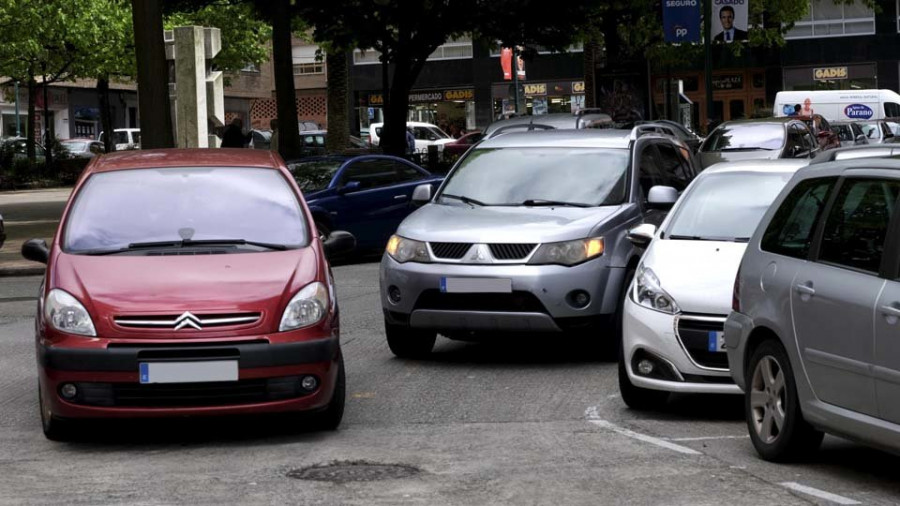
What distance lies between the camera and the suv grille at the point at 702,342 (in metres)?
9.26

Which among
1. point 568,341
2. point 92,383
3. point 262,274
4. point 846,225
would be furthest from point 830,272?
point 568,341

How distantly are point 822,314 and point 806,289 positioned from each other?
0.73 feet

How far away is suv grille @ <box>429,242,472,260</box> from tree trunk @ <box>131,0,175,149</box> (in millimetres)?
11732

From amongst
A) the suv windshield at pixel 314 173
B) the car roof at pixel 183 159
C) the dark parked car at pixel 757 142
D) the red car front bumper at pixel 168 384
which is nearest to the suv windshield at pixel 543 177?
the car roof at pixel 183 159

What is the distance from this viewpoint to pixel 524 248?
11258 millimetres

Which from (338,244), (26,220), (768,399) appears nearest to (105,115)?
(26,220)

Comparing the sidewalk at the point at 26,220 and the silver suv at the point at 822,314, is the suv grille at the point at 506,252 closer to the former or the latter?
the silver suv at the point at 822,314

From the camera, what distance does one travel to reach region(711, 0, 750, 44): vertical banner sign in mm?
32938

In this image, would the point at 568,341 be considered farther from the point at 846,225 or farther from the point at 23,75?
the point at 23,75

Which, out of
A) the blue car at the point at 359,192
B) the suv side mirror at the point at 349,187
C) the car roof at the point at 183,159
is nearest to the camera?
the car roof at the point at 183,159

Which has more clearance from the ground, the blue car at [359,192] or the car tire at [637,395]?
the blue car at [359,192]

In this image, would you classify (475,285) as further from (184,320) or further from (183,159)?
(184,320)

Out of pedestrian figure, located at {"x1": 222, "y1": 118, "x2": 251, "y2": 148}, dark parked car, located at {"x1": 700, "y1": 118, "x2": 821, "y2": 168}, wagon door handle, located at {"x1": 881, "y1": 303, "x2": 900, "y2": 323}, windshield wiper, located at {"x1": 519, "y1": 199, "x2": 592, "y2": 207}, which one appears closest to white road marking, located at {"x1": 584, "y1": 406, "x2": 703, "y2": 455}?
wagon door handle, located at {"x1": 881, "y1": 303, "x2": 900, "y2": 323}

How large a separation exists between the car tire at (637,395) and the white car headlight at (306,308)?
2.02 metres
